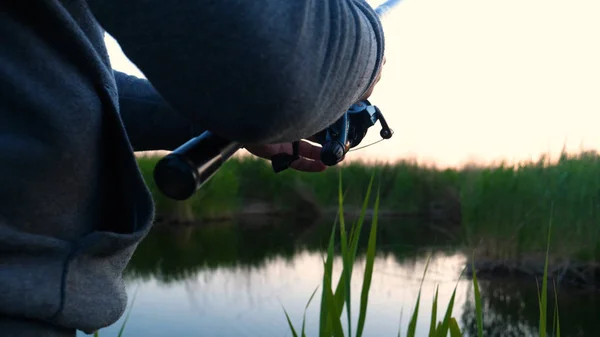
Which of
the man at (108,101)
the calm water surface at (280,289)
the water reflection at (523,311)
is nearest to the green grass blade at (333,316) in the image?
the man at (108,101)

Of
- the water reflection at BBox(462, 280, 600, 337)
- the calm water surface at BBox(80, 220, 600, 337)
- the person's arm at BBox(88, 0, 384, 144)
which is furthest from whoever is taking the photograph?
the calm water surface at BBox(80, 220, 600, 337)

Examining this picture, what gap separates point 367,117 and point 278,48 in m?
0.51

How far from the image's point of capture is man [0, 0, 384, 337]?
30 centimetres

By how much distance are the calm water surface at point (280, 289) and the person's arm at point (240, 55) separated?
6.74 ft

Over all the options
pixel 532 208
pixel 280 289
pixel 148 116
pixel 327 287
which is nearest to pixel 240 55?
pixel 148 116

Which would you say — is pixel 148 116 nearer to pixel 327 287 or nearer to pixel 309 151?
pixel 309 151

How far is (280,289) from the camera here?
418 centimetres

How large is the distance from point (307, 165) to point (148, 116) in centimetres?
17

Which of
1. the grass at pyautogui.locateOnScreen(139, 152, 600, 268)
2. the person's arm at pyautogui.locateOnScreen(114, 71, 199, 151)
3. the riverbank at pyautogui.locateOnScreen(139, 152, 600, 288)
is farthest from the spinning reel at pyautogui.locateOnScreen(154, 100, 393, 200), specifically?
the grass at pyautogui.locateOnScreen(139, 152, 600, 268)

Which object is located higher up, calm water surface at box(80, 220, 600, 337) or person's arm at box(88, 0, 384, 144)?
person's arm at box(88, 0, 384, 144)

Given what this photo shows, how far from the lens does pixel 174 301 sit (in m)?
4.00

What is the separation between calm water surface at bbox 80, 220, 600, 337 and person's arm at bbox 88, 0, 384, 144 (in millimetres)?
2055

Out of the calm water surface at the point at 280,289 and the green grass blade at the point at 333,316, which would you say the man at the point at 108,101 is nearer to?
the green grass blade at the point at 333,316

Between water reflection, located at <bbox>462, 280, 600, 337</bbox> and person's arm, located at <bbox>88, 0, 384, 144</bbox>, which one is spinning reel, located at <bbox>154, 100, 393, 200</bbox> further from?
water reflection, located at <bbox>462, 280, 600, 337</bbox>
